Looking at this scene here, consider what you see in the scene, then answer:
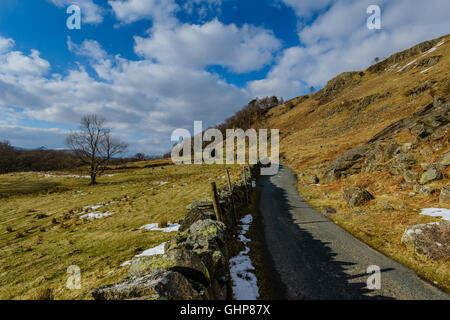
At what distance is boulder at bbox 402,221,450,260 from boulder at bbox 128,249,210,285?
9.20 m

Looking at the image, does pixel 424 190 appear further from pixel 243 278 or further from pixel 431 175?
pixel 243 278

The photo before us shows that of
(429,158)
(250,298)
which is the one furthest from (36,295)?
(429,158)

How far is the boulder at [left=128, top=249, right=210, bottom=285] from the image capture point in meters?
3.92

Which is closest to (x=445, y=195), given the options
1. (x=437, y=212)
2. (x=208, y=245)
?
(x=437, y=212)

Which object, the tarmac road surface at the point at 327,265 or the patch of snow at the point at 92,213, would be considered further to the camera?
the patch of snow at the point at 92,213

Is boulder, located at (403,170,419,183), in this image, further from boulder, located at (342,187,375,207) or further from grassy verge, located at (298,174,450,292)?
boulder, located at (342,187,375,207)

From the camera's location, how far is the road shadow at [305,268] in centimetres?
588

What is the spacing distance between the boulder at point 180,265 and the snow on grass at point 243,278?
2546mm

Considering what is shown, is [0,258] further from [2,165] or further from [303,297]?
[2,165]

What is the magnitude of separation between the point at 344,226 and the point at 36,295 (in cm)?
1459

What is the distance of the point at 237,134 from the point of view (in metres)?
103

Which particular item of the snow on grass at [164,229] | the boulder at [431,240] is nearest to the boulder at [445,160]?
the boulder at [431,240]

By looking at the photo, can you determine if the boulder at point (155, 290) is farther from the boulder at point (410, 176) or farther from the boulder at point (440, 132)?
the boulder at point (440, 132)

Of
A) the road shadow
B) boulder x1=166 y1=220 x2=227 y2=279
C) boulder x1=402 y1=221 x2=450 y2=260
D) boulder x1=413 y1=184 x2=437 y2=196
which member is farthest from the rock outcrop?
boulder x1=166 y1=220 x2=227 y2=279
